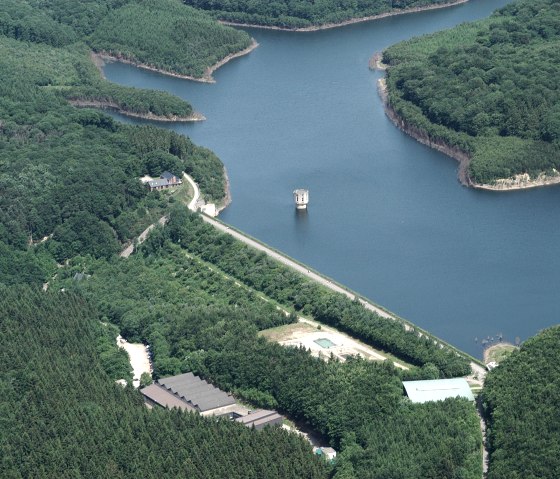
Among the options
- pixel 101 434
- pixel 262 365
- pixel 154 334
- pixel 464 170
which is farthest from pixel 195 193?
pixel 101 434

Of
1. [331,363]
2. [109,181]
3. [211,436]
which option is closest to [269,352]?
[331,363]

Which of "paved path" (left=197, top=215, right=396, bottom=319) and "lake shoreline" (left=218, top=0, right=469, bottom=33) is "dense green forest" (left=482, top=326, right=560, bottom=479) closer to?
"paved path" (left=197, top=215, right=396, bottom=319)

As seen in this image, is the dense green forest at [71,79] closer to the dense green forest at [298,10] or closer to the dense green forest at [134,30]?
the dense green forest at [134,30]

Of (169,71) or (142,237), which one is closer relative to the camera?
(142,237)

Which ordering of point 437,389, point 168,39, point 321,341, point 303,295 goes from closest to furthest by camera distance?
point 437,389 < point 321,341 < point 303,295 < point 168,39

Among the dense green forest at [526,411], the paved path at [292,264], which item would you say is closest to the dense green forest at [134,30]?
the paved path at [292,264]

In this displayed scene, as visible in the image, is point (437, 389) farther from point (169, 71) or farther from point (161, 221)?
point (169, 71)

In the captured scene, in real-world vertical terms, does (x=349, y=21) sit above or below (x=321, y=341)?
below
